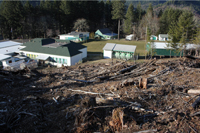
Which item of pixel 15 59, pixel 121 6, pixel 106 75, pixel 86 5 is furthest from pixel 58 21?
pixel 106 75

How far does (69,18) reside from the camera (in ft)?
221

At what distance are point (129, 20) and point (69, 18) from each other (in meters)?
26.6

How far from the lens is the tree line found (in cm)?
5722

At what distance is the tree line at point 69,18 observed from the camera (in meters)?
57.2

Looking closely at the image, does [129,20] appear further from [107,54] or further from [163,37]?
[107,54]

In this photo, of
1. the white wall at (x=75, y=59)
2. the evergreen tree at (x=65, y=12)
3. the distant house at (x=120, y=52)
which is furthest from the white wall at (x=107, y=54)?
the evergreen tree at (x=65, y=12)

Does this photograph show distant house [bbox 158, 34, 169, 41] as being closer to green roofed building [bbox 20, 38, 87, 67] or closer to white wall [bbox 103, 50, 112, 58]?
white wall [bbox 103, 50, 112, 58]

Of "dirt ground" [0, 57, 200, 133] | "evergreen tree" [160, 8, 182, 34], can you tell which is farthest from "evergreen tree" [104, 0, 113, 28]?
"dirt ground" [0, 57, 200, 133]

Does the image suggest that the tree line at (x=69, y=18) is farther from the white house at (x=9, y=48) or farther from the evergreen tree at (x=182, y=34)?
the evergreen tree at (x=182, y=34)

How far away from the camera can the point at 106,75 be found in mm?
14102

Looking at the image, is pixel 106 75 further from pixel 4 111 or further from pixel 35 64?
pixel 35 64

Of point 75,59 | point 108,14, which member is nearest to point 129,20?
point 108,14

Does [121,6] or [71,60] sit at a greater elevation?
[121,6]

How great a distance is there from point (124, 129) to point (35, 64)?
27838mm
